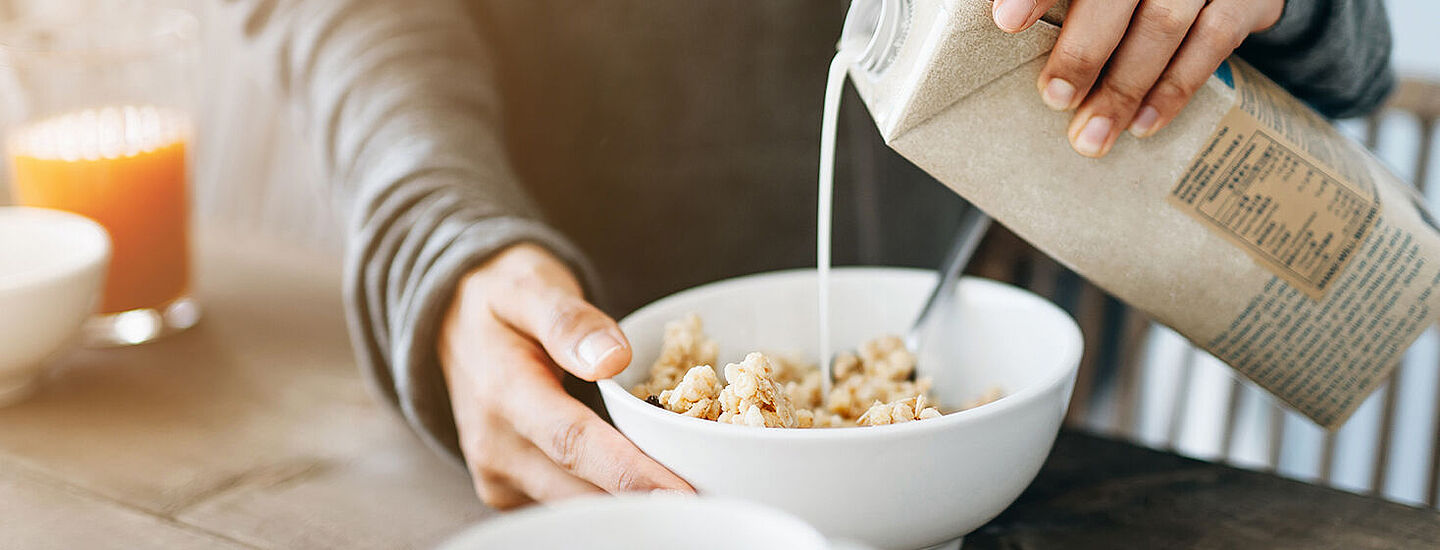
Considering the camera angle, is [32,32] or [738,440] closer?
[738,440]

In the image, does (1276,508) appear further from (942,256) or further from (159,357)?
(159,357)

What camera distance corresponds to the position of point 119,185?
1.00 meters

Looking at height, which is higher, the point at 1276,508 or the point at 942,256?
the point at 1276,508

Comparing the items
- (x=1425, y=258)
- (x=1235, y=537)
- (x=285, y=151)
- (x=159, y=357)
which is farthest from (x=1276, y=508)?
(x=285, y=151)

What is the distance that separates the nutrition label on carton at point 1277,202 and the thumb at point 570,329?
30 cm

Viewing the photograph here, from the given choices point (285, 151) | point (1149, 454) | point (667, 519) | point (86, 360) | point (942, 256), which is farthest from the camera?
point (285, 151)

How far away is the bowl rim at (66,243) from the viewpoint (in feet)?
2.63

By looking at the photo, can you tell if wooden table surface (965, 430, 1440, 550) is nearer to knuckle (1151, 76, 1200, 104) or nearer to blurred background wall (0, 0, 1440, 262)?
knuckle (1151, 76, 1200, 104)

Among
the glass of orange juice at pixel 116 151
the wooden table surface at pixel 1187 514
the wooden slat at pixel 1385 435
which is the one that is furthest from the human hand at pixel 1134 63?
the wooden slat at pixel 1385 435

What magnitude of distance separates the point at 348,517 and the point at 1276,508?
1.85 feet

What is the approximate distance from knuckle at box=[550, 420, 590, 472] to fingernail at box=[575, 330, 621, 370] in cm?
3

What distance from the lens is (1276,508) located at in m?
0.67

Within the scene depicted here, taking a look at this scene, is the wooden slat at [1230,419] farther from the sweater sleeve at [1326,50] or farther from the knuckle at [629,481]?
the knuckle at [629,481]

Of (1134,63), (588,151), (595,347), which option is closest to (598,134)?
(588,151)
